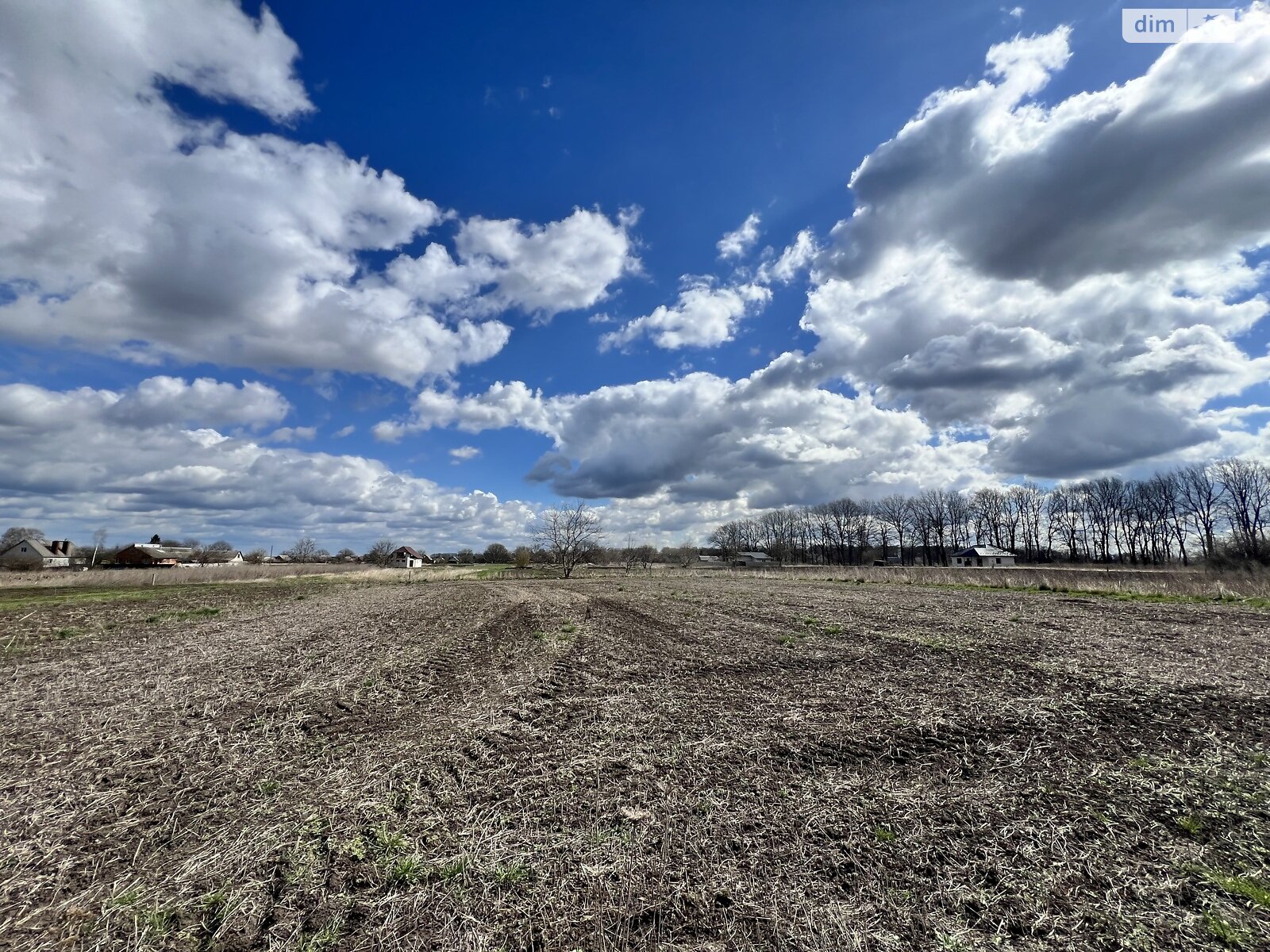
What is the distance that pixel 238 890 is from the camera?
3.89 m

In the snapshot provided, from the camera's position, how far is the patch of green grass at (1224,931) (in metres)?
3.39

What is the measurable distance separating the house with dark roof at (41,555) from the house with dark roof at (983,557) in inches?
6385

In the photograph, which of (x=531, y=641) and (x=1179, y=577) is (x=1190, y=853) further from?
(x=1179, y=577)

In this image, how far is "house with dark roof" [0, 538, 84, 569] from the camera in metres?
87.0

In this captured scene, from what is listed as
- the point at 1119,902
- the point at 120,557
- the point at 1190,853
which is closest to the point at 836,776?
the point at 1119,902

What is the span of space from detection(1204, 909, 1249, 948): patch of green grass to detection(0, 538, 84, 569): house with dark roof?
124046mm

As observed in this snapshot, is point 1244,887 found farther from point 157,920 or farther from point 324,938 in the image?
point 157,920

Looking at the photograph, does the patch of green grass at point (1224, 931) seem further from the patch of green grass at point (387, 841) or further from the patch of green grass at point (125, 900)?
the patch of green grass at point (125, 900)

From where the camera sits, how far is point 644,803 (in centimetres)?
515

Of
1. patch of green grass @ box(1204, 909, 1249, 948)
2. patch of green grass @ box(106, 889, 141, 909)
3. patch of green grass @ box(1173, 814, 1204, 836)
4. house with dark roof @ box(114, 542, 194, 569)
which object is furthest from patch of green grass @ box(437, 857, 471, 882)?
house with dark roof @ box(114, 542, 194, 569)

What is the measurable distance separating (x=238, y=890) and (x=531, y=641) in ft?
33.3

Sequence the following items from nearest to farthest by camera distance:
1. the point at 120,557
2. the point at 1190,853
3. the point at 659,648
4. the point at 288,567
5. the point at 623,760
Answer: the point at 1190,853 → the point at 623,760 → the point at 659,648 → the point at 288,567 → the point at 120,557

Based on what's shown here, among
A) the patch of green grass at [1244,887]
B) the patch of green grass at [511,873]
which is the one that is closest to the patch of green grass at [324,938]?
the patch of green grass at [511,873]

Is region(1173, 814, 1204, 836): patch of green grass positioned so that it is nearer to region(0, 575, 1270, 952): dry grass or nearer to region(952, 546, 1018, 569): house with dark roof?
region(0, 575, 1270, 952): dry grass
